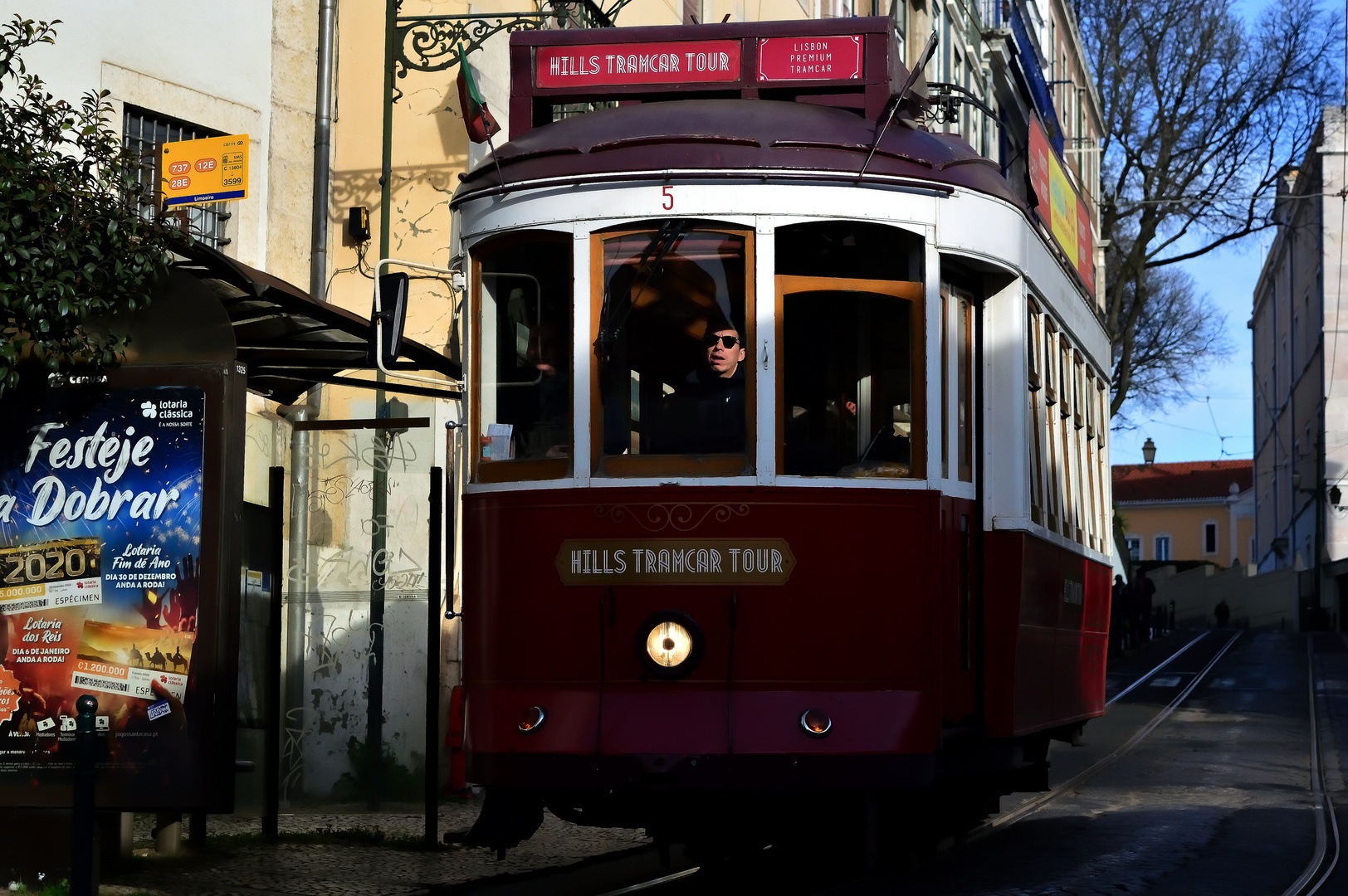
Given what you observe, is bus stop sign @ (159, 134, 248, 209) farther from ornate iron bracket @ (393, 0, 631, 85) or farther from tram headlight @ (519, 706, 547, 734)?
tram headlight @ (519, 706, 547, 734)

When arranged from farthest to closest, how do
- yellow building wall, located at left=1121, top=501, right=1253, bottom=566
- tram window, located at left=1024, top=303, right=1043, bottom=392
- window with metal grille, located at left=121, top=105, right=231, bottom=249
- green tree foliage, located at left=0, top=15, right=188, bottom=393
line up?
yellow building wall, located at left=1121, top=501, right=1253, bottom=566 < window with metal grille, located at left=121, top=105, right=231, bottom=249 < tram window, located at left=1024, top=303, right=1043, bottom=392 < green tree foliage, located at left=0, top=15, right=188, bottom=393

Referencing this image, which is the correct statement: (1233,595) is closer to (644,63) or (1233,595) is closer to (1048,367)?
(1048,367)

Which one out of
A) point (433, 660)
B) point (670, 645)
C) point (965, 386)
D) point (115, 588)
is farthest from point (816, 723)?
point (433, 660)

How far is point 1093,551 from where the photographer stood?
11.0 meters

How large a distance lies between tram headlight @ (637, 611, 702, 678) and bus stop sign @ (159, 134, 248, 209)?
435 centimetres

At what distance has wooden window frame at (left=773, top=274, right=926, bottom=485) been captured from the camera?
7.22m

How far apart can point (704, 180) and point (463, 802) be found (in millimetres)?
6650

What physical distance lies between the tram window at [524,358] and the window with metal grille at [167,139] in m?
4.51

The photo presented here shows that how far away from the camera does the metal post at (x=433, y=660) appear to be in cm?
965

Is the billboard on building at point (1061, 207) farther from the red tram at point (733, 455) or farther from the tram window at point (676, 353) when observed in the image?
the tram window at point (676, 353)

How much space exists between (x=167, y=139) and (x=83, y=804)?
6254mm

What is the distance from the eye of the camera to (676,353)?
7203 mm

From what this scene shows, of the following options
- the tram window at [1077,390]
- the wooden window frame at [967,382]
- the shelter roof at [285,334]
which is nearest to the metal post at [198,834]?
the shelter roof at [285,334]

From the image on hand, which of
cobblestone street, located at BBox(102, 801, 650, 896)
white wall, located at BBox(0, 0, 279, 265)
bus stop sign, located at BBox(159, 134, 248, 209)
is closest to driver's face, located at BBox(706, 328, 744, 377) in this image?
cobblestone street, located at BBox(102, 801, 650, 896)
